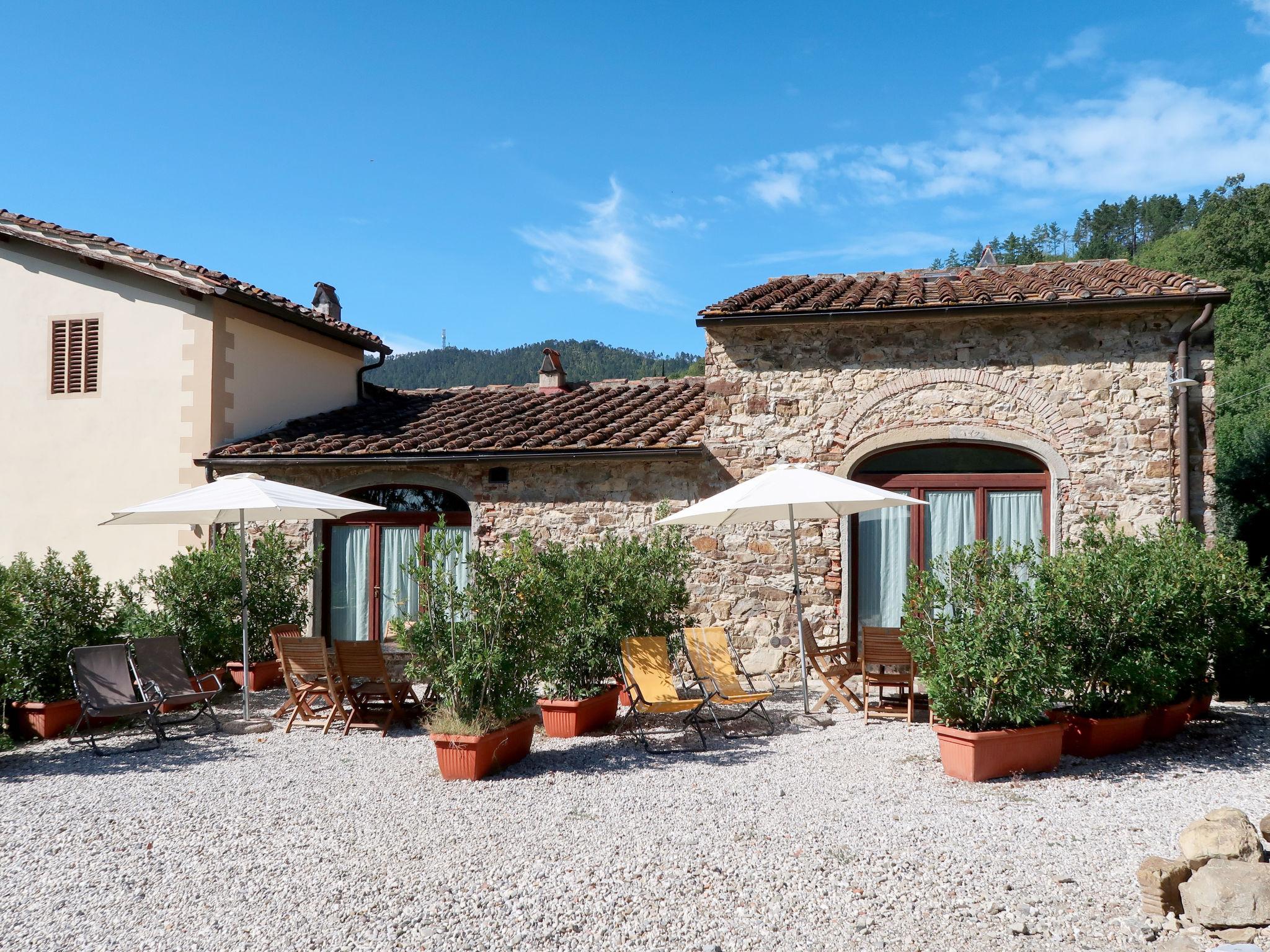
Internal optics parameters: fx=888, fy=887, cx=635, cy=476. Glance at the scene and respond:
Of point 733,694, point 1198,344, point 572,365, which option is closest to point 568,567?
point 733,694

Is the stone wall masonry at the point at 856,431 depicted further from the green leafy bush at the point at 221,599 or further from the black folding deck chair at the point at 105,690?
the black folding deck chair at the point at 105,690

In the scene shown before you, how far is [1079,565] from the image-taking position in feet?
19.7

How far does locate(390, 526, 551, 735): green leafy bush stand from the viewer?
5.95 m

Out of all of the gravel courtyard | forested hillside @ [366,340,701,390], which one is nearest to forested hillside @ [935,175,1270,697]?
the gravel courtyard

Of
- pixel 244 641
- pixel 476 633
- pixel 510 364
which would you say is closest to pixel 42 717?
pixel 244 641

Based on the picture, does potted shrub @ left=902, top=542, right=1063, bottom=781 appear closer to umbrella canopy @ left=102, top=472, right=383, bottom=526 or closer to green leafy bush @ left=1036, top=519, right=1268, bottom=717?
green leafy bush @ left=1036, top=519, right=1268, bottom=717

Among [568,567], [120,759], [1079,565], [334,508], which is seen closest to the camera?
[1079,565]

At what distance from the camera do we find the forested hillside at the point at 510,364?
177 feet

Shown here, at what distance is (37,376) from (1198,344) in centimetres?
1361

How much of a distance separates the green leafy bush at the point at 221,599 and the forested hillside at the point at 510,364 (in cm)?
3792

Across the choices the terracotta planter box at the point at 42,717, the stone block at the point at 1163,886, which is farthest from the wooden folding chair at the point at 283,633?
the stone block at the point at 1163,886

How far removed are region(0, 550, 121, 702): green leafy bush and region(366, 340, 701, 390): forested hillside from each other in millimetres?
39905

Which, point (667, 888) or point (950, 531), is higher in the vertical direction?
point (950, 531)

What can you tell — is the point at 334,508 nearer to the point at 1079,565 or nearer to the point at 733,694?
the point at 733,694
